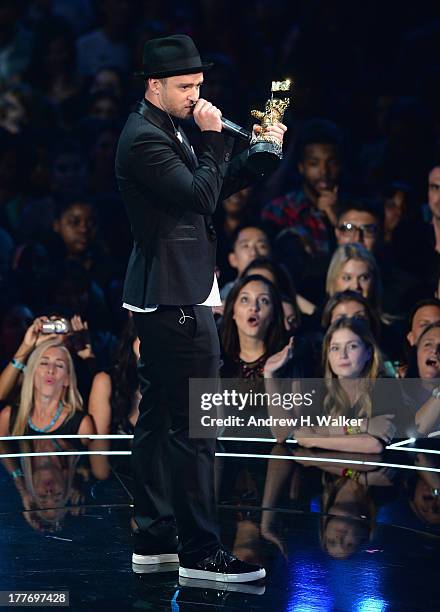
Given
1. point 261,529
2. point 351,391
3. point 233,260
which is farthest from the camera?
point 233,260

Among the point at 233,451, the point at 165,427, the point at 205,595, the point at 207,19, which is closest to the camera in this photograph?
the point at 205,595

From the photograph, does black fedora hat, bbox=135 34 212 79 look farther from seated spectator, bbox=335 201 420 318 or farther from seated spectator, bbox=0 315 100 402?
seated spectator, bbox=335 201 420 318

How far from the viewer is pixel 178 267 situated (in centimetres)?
312

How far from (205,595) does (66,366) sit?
2.05 meters

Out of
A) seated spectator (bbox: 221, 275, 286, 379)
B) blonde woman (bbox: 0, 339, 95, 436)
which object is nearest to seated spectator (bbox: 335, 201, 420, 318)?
seated spectator (bbox: 221, 275, 286, 379)

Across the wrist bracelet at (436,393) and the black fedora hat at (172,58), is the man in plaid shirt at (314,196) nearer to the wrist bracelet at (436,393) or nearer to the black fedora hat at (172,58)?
the wrist bracelet at (436,393)

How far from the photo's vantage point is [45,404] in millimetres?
4918

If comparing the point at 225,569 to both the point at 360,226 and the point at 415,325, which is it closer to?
the point at 415,325

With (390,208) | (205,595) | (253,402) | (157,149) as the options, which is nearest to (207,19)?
(390,208)

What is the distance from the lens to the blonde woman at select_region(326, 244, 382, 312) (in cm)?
537

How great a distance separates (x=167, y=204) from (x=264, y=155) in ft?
0.98

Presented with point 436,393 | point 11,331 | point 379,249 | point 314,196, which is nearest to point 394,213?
point 379,249

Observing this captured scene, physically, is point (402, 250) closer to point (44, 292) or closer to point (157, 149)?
point (44, 292)

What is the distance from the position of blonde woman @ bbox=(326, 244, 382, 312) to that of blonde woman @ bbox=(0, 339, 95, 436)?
1288 mm
